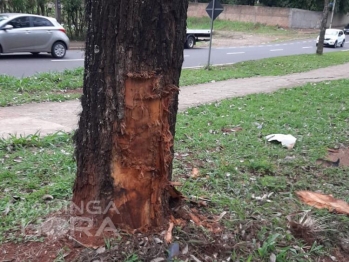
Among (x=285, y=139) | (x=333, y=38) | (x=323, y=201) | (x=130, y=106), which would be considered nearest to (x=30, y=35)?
(x=285, y=139)

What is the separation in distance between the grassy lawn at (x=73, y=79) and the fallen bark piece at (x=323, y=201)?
5756 millimetres

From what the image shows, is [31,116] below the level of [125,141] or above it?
below

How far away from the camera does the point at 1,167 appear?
470 centimetres

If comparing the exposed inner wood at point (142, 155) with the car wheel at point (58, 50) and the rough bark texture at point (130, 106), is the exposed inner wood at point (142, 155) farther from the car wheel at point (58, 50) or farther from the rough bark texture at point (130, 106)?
the car wheel at point (58, 50)

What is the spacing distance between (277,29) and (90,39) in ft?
146

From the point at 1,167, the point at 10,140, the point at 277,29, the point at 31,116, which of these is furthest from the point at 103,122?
the point at 277,29

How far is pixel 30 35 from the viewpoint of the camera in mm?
16250

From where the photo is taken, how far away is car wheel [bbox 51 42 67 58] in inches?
672

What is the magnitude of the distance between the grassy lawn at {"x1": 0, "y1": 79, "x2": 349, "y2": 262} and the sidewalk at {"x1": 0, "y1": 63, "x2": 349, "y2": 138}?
79cm

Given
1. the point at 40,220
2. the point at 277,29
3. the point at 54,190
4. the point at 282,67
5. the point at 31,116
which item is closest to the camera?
the point at 40,220

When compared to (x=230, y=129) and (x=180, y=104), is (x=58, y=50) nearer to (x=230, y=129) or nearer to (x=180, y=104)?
(x=180, y=104)

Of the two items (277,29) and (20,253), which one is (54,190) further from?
(277,29)

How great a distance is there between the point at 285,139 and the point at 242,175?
1624mm

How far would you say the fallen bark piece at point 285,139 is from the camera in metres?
6.07
